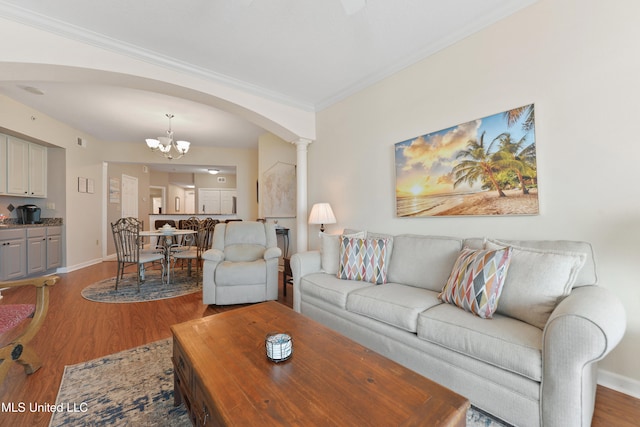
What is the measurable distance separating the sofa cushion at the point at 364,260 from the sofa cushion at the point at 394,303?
185 mm

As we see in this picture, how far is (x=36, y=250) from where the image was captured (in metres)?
4.17

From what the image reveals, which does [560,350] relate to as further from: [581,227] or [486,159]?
[486,159]

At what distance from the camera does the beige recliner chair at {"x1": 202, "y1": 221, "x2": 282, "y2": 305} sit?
9.93 feet

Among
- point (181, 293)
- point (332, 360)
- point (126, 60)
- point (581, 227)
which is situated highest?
point (126, 60)

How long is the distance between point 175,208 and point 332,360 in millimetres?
11874

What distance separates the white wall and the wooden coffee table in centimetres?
156

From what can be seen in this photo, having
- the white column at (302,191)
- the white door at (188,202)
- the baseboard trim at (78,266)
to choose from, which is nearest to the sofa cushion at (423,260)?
the white column at (302,191)

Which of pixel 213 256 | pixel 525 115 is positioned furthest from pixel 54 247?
pixel 525 115

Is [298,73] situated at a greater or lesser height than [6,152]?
greater

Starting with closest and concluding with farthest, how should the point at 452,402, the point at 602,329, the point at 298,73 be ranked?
the point at 452,402 < the point at 602,329 < the point at 298,73

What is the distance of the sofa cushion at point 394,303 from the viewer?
66.4 inches

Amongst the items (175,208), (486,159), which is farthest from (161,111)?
(175,208)

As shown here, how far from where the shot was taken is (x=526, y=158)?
6.45 feet

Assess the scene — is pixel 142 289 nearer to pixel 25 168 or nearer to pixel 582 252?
pixel 25 168
